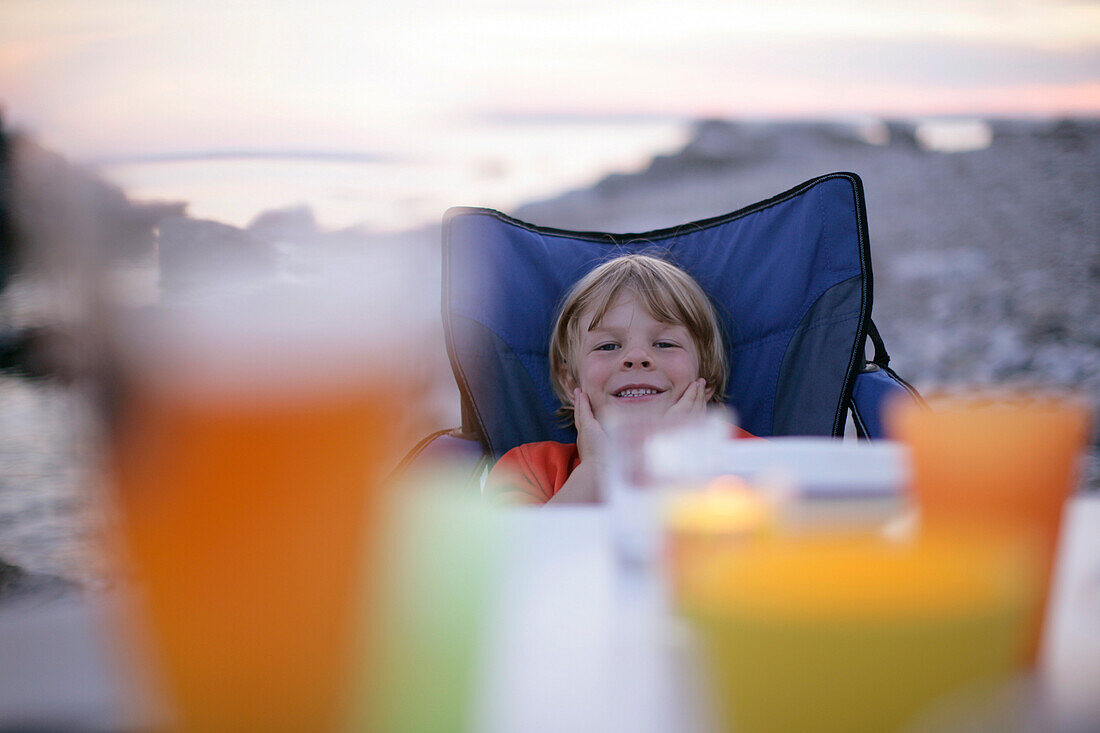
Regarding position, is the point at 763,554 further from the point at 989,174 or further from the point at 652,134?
the point at 989,174

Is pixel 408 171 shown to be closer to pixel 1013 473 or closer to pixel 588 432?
pixel 588 432

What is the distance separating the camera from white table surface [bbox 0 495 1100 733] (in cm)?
35

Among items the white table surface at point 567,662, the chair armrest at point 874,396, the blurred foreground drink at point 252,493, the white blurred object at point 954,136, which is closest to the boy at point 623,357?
the chair armrest at point 874,396

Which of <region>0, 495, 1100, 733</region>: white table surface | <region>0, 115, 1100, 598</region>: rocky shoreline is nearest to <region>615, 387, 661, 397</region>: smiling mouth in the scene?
<region>0, 115, 1100, 598</region>: rocky shoreline

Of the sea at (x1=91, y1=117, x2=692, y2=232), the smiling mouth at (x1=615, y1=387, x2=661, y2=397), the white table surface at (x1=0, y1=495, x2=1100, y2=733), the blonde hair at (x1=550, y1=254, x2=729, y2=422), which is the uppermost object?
the sea at (x1=91, y1=117, x2=692, y2=232)

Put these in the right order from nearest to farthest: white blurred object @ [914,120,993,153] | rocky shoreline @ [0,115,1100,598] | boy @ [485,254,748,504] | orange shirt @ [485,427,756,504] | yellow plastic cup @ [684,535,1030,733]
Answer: yellow plastic cup @ [684,535,1030,733] < orange shirt @ [485,427,756,504] < boy @ [485,254,748,504] < rocky shoreline @ [0,115,1100,598] < white blurred object @ [914,120,993,153]

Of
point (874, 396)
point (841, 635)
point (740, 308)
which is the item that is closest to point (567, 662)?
point (841, 635)

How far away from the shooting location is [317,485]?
328 mm

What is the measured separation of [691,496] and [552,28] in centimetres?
320

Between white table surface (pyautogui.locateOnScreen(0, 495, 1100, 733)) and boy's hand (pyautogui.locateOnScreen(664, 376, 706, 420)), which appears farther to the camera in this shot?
boy's hand (pyautogui.locateOnScreen(664, 376, 706, 420))

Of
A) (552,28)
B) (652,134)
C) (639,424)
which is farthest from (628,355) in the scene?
(652,134)

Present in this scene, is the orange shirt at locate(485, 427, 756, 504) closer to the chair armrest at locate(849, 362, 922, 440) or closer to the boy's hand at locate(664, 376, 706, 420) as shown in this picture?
the boy's hand at locate(664, 376, 706, 420)

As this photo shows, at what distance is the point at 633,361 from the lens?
51.9 inches

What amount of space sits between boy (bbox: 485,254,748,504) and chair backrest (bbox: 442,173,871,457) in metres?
0.07
